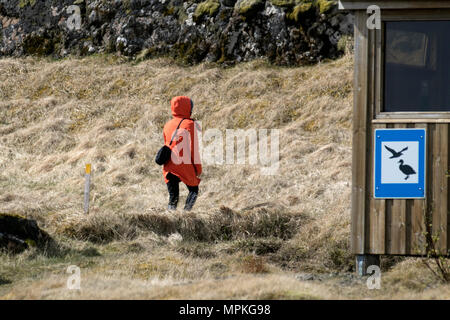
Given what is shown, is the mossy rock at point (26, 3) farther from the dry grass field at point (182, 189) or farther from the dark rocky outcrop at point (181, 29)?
the dry grass field at point (182, 189)

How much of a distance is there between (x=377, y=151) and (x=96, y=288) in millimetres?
2882

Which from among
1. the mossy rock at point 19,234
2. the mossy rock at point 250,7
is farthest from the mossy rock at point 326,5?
the mossy rock at point 19,234

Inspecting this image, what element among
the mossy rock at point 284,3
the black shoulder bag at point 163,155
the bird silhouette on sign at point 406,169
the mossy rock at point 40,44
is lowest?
the bird silhouette on sign at point 406,169

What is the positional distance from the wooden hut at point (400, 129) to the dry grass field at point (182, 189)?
1.46ft

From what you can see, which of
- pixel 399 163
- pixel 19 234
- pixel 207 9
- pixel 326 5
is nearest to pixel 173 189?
pixel 19 234

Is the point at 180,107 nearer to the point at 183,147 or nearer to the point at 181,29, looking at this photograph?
the point at 183,147

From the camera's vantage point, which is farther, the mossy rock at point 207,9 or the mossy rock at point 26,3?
the mossy rock at point 26,3

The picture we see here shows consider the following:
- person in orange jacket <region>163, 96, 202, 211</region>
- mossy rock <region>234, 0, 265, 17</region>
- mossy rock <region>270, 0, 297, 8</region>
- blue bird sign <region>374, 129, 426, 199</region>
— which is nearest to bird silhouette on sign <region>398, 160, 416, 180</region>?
blue bird sign <region>374, 129, 426, 199</region>

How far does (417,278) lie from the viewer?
657cm

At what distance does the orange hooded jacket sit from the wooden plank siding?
11.5 feet

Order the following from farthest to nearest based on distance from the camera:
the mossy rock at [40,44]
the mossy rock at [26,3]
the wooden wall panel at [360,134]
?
the mossy rock at [26,3], the mossy rock at [40,44], the wooden wall panel at [360,134]

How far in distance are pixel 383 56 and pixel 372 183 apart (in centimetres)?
123

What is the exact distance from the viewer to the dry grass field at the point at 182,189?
649 cm

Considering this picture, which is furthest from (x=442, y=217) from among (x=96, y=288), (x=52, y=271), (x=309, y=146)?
(x=309, y=146)
